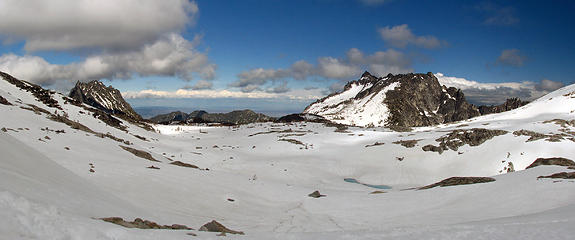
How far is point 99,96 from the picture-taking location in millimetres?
153500

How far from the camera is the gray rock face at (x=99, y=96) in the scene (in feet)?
475

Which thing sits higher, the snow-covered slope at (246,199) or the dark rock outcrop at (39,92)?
the dark rock outcrop at (39,92)

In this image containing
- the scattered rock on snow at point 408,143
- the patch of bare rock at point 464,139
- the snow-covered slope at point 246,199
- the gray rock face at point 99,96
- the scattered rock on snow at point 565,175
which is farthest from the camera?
the gray rock face at point 99,96

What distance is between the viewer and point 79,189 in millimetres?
10375

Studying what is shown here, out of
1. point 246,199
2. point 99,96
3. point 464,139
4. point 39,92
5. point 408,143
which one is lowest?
point 246,199

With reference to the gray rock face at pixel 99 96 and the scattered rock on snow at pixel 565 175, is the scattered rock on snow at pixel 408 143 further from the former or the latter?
the gray rock face at pixel 99 96

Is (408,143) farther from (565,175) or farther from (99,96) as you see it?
(99,96)

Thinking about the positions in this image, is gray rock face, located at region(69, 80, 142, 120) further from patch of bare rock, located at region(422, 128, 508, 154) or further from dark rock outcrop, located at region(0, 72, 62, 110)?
patch of bare rock, located at region(422, 128, 508, 154)

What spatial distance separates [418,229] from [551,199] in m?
7.03

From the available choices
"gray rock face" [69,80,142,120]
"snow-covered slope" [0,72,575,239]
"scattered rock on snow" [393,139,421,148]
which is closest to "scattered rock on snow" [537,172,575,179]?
"snow-covered slope" [0,72,575,239]

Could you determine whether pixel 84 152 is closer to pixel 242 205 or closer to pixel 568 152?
pixel 242 205

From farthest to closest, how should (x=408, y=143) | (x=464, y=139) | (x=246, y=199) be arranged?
(x=408, y=143) → (x=464, y=139) → (x=246, y=199)

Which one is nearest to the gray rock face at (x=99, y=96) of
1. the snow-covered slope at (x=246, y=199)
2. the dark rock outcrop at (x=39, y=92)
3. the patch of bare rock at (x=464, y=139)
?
the dark rock outcrop at (x=39, y=92)

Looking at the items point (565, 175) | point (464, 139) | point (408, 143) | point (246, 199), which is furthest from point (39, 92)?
point (464, 139)
